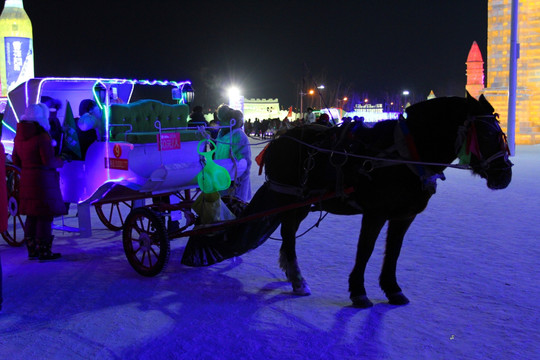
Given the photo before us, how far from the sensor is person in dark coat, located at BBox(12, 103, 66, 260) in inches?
246

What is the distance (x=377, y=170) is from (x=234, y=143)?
252cm

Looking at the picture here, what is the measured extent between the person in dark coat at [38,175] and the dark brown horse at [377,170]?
2399 mm

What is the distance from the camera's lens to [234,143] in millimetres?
6695

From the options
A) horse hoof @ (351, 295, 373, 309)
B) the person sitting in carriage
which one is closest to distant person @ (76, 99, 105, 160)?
the person sitting in carriage

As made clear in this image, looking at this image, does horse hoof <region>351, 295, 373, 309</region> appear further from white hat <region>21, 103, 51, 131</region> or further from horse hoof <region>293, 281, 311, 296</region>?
white hat <region>21, 103, 51, 131</region>

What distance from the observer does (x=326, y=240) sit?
732 centimetres

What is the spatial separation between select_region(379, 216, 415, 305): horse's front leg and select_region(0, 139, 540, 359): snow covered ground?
0.10 metres

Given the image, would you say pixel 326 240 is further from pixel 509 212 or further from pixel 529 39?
pixel 529 39

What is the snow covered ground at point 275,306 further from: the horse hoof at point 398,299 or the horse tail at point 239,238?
the horse tail at point 239,238

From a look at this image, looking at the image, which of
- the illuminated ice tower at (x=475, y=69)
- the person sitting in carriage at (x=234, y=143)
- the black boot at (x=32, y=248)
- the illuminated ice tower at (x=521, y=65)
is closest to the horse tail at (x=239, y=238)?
the person sitting in carriage at (x=234, y=143)

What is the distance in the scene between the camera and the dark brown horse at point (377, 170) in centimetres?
425

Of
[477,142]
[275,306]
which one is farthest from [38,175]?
[477,142]

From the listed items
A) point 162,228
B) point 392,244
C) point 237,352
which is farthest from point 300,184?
point 237,352

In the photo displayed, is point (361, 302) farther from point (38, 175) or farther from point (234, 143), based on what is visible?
point (38, 175)
